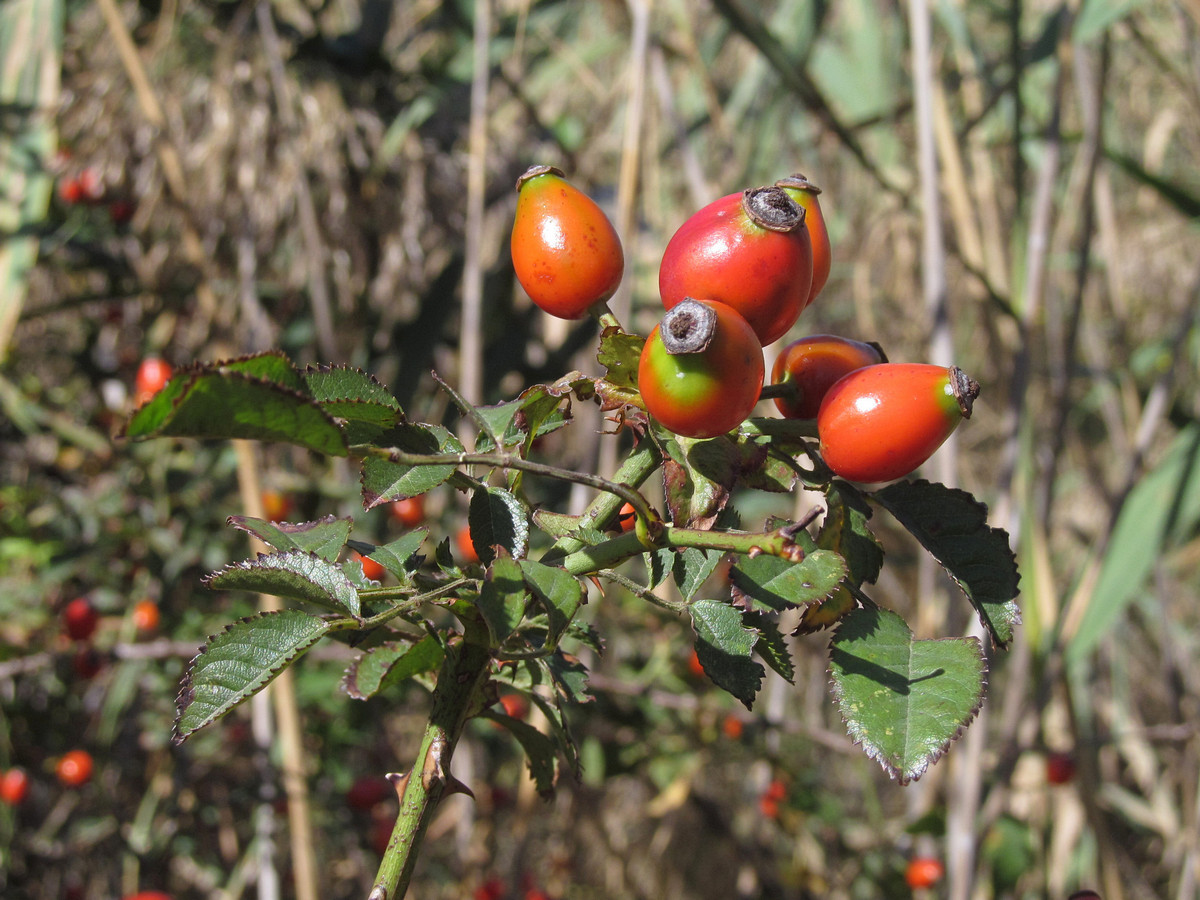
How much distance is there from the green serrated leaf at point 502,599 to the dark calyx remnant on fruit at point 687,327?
11 centimetres

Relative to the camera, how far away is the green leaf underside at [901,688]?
323 mm

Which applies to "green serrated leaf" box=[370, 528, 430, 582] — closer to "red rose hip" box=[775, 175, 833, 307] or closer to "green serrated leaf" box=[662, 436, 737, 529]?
"green serrated leaf" box=[662, 436, 737, 529]

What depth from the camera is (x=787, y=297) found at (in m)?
0.41

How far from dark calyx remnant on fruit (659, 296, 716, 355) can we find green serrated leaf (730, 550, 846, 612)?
88mm

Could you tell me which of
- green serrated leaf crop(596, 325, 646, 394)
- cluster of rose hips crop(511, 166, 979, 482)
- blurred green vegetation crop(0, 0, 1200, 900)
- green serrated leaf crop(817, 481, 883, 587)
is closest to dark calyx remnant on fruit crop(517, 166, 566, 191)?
cluster of rose hips crop(511, 166, 979, 482)

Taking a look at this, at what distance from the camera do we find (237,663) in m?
0.34

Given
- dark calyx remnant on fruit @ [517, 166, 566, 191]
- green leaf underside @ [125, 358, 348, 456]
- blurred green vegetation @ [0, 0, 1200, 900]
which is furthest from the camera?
blurred green vegetation @ [0, 0, 1200, 900]

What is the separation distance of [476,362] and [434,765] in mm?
921

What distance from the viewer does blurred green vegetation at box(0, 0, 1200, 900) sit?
133 cm

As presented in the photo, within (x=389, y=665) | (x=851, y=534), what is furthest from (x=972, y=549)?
(x=389, y=665)

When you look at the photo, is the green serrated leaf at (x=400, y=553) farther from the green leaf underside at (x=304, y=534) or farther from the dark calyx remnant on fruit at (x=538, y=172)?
the dark calyx remnant on fruit at (x=538, y=172)

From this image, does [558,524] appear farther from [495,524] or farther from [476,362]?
[476,362]

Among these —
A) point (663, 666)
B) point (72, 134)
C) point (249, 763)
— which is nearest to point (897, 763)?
point (663, 666)

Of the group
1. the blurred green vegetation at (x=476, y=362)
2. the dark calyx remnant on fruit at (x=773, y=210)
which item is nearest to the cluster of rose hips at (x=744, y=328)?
the dark calyx remnant on fruit at (x=773, y=210)
